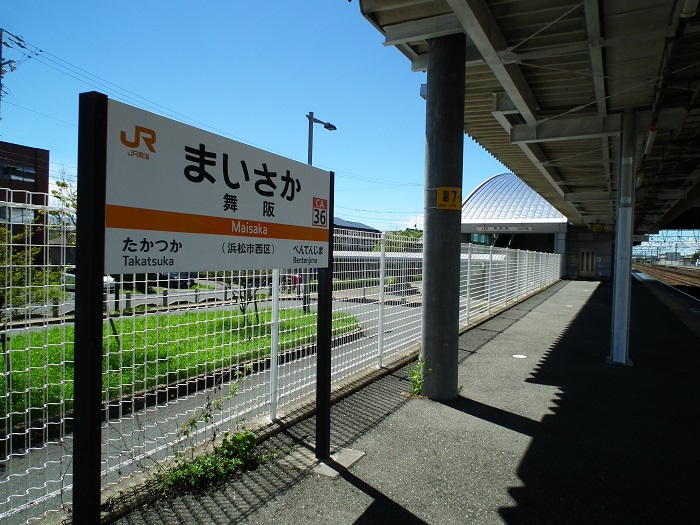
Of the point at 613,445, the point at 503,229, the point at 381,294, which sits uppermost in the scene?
the point at 503,229

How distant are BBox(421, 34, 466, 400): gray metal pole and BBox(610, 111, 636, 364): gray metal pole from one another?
347cm

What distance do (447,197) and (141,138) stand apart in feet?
11.1

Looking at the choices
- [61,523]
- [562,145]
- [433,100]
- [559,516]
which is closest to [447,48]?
[433,100]

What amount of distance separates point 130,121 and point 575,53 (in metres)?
5.74

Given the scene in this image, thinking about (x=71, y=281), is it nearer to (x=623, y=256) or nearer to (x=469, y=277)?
(x=623, y=256)

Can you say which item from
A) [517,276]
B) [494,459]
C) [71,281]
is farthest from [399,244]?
[517,276]

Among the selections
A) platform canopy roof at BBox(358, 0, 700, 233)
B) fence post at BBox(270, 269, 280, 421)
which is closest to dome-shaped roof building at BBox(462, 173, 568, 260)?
platform canopy roof at BBox(358, 0, 700, 233)

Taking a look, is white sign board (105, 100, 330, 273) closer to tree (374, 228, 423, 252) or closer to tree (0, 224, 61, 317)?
tree (0, 224, 61, 317)

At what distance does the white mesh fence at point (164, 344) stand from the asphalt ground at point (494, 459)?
0.57 m

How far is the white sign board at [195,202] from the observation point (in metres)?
1.97

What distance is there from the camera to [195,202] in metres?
2.36

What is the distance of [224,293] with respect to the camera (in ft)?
11.9

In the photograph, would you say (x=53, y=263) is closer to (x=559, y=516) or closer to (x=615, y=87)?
(x=559, y=516)

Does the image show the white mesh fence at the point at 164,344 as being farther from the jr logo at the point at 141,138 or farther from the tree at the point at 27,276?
the jr logo at the point at 141,138
